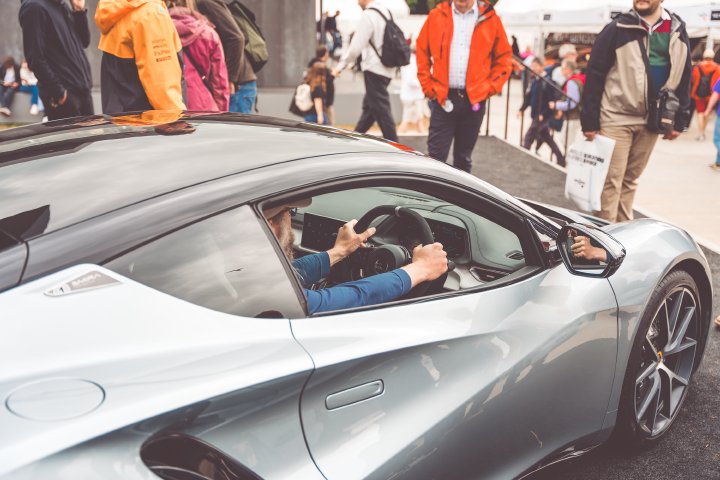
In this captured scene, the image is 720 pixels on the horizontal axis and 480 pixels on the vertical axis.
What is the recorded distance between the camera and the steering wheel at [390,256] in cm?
256

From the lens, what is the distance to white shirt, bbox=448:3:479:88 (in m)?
6.42

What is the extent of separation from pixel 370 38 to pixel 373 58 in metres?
0.22

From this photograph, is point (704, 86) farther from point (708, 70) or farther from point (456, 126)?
point (456, 126)

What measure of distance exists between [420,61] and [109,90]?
278 centimetres

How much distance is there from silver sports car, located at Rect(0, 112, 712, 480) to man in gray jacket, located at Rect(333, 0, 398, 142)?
5.57 metres

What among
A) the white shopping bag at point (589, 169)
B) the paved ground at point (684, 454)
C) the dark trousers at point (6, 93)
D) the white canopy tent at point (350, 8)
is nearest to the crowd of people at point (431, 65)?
the white shopping bag at point (589, 169)

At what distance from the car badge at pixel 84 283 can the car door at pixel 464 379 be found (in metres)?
0.45

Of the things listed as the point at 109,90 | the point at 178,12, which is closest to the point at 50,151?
the point at 109,90

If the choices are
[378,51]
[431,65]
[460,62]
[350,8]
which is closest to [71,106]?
[431,65]

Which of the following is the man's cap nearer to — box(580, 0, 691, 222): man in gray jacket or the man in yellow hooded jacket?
the man in yellow hooded jacket

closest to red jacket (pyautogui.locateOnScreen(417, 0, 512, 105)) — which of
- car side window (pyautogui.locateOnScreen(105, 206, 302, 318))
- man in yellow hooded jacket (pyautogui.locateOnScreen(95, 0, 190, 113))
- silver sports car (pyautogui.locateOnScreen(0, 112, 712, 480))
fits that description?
man in yellow hooded jacket (pyautogui.locateOnScreen(95, 0, 190, 113))

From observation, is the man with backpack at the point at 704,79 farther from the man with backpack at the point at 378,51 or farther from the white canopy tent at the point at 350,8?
the man with backpack at the point at 378,51

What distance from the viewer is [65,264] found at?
161 centimetres

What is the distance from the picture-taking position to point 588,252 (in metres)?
2.60
